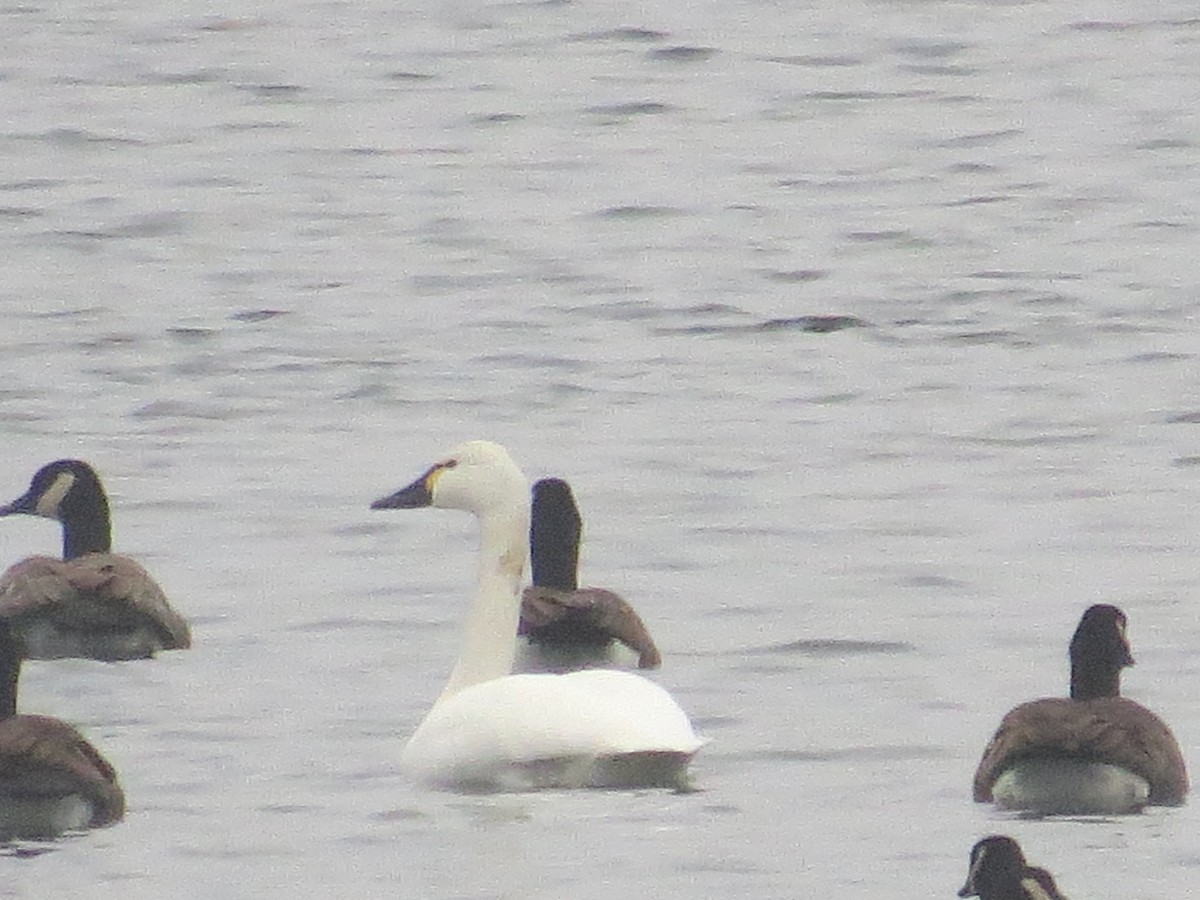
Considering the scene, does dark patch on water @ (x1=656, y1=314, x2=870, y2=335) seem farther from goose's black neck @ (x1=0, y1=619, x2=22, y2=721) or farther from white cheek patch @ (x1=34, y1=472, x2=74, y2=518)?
goose's black neck @ (x1=0, y1=619, x2=22, y2=721)

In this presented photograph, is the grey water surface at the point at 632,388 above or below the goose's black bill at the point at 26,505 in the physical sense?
below

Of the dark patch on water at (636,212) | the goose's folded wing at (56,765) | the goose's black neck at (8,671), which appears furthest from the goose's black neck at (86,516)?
the dark patch on water at (636,212)

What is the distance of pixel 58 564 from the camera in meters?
14.8

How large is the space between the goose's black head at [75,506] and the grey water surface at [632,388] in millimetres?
430

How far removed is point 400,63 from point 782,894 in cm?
2349

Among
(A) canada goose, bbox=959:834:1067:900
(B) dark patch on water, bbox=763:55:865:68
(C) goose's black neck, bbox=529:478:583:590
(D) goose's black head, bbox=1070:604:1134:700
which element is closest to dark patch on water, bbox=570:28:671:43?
(B) dark patch on water, bbox=763:55:865:68

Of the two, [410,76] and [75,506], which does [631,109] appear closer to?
[410,76]

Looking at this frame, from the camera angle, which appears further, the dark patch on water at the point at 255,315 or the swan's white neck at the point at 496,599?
the dark patch on water at the point at 255,315

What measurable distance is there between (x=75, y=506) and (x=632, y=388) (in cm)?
548

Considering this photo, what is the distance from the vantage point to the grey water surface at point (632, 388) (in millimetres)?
11812

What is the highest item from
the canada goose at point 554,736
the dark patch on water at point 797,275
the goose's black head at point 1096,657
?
the goose's black head at point 1096,657

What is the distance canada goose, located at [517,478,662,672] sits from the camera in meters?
14.2

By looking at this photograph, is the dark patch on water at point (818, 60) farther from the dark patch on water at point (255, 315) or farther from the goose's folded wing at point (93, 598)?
the goose's folded wing at point (93, 598)

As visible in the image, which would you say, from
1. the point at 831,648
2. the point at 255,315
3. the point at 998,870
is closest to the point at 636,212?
A: the point at 255,315
